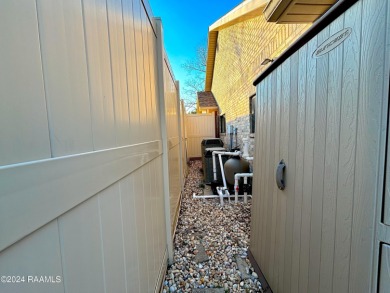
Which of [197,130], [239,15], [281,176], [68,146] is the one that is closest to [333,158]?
[281,176]

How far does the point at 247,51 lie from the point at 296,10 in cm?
328

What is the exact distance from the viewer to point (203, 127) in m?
10.2

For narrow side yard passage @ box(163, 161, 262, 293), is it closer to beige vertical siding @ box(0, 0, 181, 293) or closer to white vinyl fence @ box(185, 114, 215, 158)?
beige vertical siding @ box(0, 0, 181, 293)

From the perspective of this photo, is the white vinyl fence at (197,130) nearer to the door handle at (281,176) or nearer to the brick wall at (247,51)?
the brick wall at (247,51)

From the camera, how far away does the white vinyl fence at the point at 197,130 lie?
10.1 meters

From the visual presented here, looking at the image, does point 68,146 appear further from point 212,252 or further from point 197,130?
point 197,130

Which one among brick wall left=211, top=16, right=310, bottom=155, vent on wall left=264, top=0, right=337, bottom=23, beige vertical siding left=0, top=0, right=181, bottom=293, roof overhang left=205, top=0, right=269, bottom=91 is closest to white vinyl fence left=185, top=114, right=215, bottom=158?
brick wall left=211, top=16, right=310, bottom=155

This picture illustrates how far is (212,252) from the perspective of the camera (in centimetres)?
252

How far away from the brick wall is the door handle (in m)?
2.22

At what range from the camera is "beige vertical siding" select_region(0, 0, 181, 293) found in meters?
0.42

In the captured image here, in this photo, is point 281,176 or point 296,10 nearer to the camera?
point 281,176

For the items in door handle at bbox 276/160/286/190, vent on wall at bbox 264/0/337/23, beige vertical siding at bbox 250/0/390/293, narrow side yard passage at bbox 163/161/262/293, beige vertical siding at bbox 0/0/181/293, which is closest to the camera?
beige vertical siding at bbox 0/0/181/293

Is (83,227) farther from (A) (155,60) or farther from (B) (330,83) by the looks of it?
(A) (155,60)

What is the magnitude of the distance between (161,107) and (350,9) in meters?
1.77
